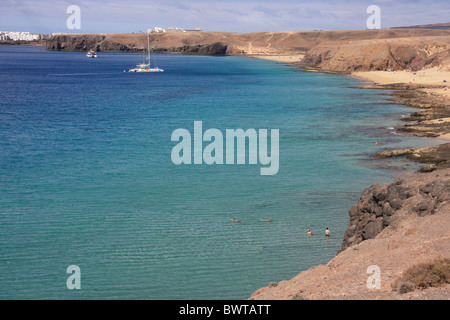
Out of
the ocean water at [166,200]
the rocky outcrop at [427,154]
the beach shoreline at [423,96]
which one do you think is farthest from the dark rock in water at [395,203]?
the rocky outcrop at [427,154]

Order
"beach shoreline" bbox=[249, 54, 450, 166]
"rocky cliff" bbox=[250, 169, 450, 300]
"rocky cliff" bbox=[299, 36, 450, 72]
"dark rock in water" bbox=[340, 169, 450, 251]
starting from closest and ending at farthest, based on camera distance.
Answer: "rocky cliff" bbox=[250, 169, 450, 300] < "dark rock in water" bbox=[340, 169, 450, 251] < "beach shoreline" bbox=[249, 54, 450, 166] < "rocky cliff" bbox=[299, 36, 450, 72]

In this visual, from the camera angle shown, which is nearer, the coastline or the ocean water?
the coastline

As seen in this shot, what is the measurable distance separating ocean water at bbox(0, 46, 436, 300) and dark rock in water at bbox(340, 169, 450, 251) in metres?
2.13

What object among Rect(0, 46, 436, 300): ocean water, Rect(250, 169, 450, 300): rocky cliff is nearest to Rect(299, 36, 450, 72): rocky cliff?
Rect(0, 46, 436, 300): ocean water

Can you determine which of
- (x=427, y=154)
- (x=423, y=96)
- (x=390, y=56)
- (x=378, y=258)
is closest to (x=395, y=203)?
(x=378, y=258)

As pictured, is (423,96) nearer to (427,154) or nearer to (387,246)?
(427,154)

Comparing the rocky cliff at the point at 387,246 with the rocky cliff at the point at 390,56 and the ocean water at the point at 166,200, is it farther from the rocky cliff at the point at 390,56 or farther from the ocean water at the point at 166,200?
the rocky cliff at the point at 390,56

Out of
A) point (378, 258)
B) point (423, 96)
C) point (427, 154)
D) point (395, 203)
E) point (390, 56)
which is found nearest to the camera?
point (378, 258)

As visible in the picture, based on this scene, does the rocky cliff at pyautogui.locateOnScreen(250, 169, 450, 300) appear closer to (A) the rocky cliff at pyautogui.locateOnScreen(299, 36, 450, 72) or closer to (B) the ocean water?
(B) the ocean water

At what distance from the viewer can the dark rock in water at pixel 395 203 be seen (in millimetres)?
18422

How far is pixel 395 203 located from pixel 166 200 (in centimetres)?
1400

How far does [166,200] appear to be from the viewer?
97.1 feet

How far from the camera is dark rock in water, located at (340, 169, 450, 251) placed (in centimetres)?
1842
